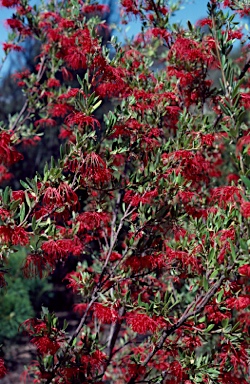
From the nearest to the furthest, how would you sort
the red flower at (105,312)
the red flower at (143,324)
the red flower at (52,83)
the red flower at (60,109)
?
1. the red flower at (143,324)
2. the red flower at (105,312)
3. the red flower at (60,109)
4. the red flower at (52,83)

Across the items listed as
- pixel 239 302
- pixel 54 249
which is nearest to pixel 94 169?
pixel 54 249

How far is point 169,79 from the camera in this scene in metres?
3.13

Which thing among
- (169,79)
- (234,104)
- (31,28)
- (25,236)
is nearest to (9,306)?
(31,28)

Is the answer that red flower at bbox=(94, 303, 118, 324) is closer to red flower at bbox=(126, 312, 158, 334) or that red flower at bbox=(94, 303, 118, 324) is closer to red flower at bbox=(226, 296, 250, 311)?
red flower at bbox=(126, 312, 158, 334)

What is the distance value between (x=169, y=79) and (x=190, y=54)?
0.95 ft

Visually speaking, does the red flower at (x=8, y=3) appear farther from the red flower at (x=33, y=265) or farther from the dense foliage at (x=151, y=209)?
the red flower at (x=33, y=265)

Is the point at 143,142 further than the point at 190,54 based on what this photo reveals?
No

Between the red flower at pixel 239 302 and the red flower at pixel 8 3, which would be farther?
the red flower at pixel 8 3

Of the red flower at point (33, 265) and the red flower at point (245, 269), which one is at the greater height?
the red flower at point (245, 269)

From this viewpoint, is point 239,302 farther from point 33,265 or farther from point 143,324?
point 33,265

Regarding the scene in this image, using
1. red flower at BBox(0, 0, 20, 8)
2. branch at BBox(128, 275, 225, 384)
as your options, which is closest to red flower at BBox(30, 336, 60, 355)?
branch at BBox(128, 275, 225, 384)

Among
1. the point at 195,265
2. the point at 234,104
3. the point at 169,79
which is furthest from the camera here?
the point at 169,79

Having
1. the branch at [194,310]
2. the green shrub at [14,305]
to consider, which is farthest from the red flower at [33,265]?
the green shrub at [14,305]

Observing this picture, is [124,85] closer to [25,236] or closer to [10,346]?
[25,236]
